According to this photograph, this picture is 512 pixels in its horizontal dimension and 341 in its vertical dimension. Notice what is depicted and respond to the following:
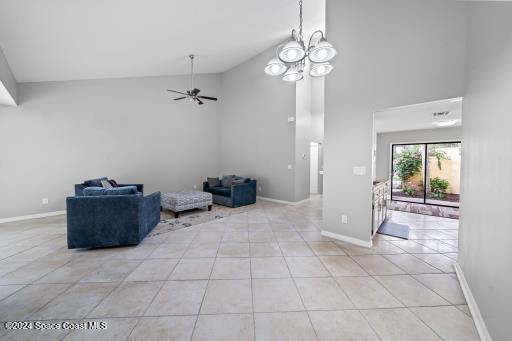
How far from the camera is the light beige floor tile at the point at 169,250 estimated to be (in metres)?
2.86

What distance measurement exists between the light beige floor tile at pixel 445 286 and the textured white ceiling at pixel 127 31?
5.04 meters

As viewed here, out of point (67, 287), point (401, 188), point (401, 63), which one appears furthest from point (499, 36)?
point (401, 188)

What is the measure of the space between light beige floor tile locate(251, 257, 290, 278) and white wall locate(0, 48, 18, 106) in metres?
5.82

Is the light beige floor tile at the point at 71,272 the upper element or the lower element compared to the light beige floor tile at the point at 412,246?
lower

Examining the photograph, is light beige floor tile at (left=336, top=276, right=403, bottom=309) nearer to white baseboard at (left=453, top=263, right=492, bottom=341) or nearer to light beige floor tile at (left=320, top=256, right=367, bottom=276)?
light beige floor tile at (left=320, top=256, right=367, bottom=276)

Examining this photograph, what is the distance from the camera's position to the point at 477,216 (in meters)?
1.86

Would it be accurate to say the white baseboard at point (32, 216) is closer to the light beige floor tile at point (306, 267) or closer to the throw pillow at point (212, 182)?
the throw pillow at point (212, 182)

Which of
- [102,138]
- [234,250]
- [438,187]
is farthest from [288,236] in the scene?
[438,187]

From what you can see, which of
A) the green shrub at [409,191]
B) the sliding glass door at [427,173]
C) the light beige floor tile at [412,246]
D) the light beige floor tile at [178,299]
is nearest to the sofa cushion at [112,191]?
the light beige floor tile at [178,299]

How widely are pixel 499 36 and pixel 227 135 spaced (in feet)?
21.9

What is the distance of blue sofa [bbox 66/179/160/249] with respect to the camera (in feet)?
9.51

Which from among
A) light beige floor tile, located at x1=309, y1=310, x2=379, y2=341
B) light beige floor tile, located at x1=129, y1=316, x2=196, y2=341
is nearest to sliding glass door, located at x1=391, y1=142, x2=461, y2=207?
light beige floor tile, located at x1=309, y1=310, x2=379, y2=341

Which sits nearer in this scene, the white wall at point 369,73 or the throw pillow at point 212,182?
the white wall at point 369,73

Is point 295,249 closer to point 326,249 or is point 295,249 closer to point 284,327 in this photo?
point 326,249
